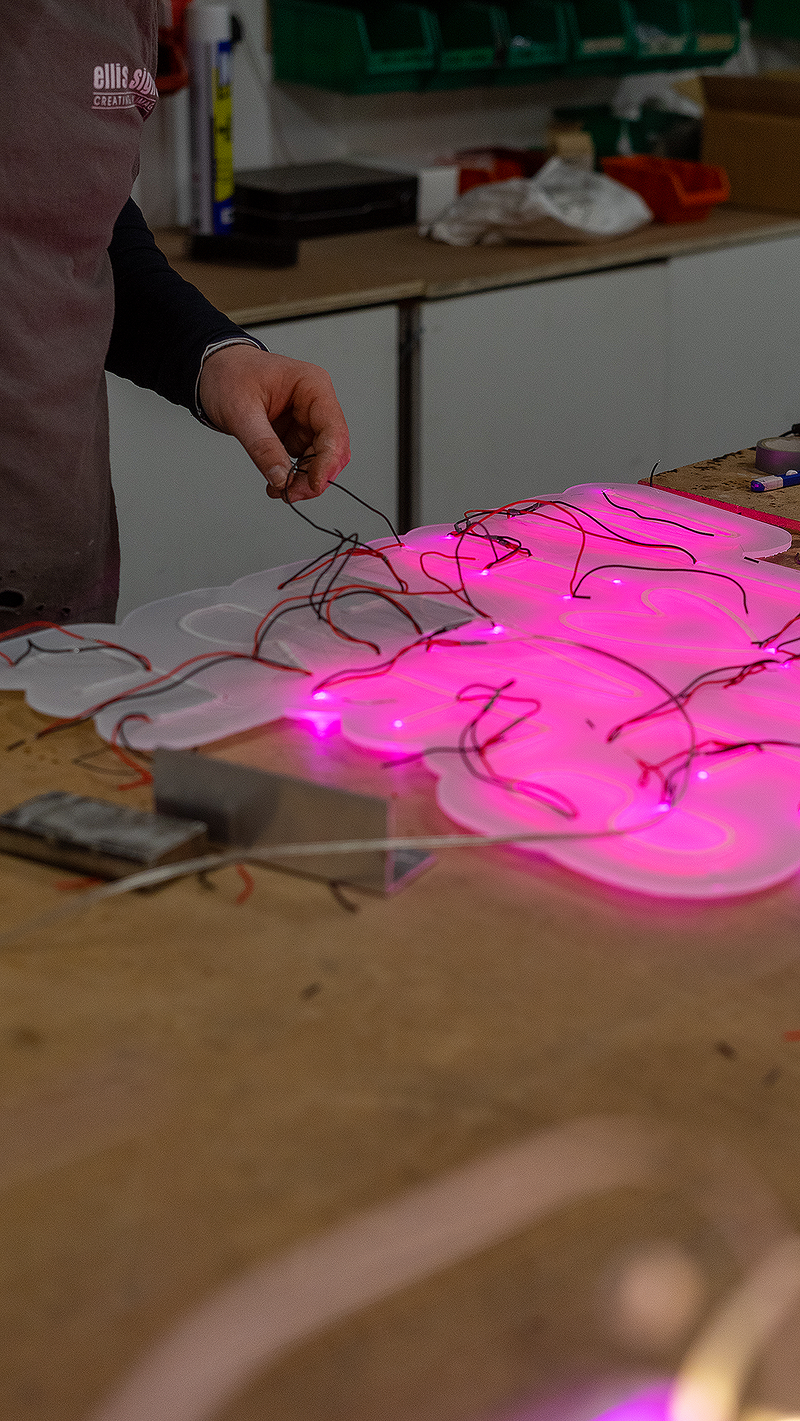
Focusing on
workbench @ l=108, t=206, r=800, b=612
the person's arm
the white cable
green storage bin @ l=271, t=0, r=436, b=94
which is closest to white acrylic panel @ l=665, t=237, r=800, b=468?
workbench @ l=108, t=206, r=800, b=612

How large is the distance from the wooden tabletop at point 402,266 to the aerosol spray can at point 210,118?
3.7 inches

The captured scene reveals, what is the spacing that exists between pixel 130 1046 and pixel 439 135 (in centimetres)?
280

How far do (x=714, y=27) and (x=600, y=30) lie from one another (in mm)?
370

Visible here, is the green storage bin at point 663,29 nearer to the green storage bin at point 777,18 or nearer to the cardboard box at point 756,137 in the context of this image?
the cardboard box at point 756,137

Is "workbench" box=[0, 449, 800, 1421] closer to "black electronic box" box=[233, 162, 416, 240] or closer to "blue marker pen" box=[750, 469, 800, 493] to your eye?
"blue marker pen" box=[750, 469, 800, 493]

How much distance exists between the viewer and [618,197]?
2.70 m

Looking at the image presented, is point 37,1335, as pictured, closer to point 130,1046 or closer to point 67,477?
point 130,1046

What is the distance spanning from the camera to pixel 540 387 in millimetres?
2555

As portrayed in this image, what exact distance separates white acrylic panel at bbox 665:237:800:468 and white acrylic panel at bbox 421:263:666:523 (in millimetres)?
62

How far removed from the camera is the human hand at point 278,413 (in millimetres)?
1137

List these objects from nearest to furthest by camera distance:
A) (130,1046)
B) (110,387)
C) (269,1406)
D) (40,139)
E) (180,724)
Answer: (269,1406)
(130,1046)
(180,724)
(40,139)
(110,387)

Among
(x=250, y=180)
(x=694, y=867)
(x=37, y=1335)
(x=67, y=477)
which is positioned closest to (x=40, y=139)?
(x=67, y=477)

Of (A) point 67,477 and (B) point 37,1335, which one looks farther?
(A) point 67,477

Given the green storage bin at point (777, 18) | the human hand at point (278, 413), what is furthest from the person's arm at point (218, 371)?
the green storage bin at point (777, 18)
